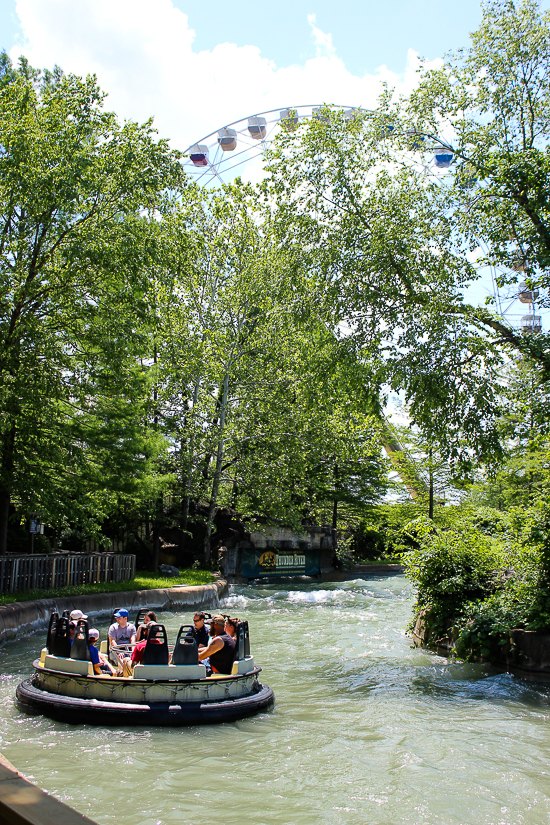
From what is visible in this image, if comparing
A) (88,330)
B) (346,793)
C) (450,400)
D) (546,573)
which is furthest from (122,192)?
(346,793)

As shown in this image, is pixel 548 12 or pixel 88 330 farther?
pixel 88 330

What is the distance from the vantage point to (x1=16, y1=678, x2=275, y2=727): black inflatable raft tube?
9.65m

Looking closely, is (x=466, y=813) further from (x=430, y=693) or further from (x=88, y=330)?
(x=88, y=330)

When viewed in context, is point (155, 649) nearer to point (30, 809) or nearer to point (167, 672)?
point (167, 672)

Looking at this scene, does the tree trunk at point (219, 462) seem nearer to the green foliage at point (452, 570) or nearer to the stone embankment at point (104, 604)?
the stone embankment at point (104, 604)

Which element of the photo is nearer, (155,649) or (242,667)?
(155,649)

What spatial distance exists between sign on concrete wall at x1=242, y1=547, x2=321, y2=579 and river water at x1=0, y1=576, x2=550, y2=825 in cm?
2187

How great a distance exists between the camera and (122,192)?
1953 centimetres

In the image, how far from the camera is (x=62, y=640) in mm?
10516

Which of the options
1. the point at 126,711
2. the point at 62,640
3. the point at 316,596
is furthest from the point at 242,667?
the point at 316,596

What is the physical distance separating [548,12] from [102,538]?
17020mm

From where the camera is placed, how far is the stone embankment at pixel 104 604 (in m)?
15.5

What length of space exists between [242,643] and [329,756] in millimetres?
2826

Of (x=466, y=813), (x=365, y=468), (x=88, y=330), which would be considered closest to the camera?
(x=466, y=813)
